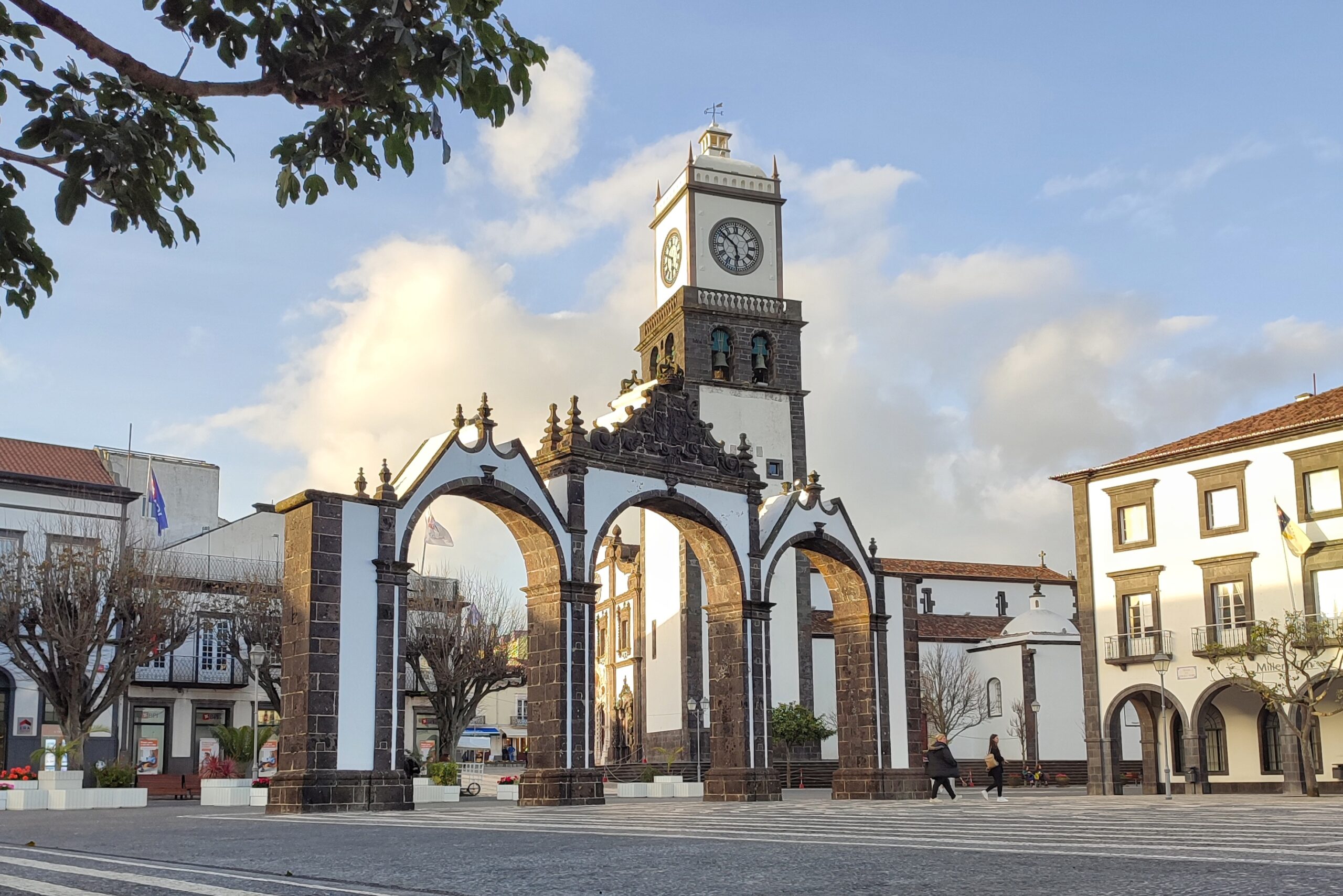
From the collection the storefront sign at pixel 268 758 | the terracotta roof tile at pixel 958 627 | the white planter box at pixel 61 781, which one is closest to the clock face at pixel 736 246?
the terracotta roof tile at pixel 958 627

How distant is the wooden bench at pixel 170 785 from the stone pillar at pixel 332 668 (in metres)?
17.4

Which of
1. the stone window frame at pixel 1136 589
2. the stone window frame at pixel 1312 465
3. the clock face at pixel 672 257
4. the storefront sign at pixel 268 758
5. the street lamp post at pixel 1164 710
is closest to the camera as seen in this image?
the street lamp post at pixel 1164 710

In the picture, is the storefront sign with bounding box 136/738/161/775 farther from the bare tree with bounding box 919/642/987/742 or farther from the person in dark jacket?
the bare tree with bounding box 919/642/987/742

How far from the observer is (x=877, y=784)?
1180 inches

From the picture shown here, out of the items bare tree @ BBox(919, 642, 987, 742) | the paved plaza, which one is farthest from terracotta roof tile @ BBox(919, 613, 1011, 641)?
the paved plaza

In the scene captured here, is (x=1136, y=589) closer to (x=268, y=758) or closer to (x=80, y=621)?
(x=80, y=621)

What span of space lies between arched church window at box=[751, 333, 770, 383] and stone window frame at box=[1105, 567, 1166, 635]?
64.2 ft

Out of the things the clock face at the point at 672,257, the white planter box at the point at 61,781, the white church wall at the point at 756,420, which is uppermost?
the clock face at the point at 672,257

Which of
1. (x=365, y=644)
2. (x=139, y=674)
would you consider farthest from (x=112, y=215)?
(x=139, y=674)

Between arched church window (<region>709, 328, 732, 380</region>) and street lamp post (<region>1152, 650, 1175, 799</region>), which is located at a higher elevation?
arched church window (<region>709, 328, 732, 380</region>)

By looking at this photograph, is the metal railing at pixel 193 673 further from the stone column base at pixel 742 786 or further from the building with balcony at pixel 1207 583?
the building with balcony at pixel 1207 583

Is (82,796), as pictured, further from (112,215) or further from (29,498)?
(112,215)

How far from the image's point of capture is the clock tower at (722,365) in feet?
171

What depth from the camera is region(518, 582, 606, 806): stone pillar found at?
24.8m
